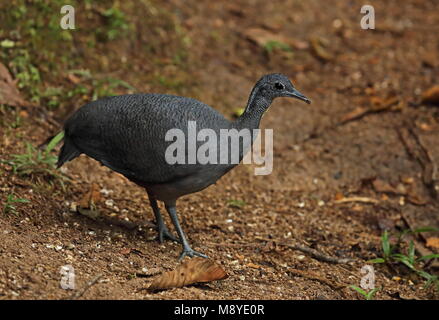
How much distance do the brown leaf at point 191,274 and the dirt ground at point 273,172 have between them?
0.06m

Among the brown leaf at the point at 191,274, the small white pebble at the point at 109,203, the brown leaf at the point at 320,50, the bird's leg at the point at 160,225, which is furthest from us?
the brown leaf at the point at 320,50

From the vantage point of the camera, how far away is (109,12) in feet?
22.8

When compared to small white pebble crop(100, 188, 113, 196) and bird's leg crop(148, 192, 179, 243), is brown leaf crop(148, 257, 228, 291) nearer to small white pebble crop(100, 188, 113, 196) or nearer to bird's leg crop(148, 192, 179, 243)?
bird's leg crop(148, 192, 179, 243)

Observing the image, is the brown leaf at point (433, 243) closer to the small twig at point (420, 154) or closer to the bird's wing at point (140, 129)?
the small twig at point (420, 154)

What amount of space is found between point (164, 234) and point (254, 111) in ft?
4.08

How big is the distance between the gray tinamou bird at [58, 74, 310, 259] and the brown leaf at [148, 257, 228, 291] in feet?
1.73

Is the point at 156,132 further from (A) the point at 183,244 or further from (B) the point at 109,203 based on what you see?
(B) the point at 109,203

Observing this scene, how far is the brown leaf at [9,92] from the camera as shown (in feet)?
18.6

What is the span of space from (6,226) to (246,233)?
195 centimetres

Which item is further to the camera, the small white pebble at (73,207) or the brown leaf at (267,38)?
the brown leaf at (267,38)

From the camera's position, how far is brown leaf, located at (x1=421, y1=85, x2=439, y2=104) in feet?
23.3

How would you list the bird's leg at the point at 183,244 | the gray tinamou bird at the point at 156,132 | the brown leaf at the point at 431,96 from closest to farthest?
the gray tinamou bird at the point at 156,132 < the bird's leg at the point at 183,244 < the brown leaf at the point at 431,96

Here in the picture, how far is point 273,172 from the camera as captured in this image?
20.4 feet

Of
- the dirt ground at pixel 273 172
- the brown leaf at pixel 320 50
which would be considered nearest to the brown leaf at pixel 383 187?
the dirt ground at pixel 273 172
